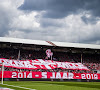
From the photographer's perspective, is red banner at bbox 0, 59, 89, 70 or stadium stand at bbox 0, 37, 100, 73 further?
stadium stand at bbox 0, 37, 100, 73

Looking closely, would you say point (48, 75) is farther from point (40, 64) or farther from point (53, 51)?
point (53, 51)

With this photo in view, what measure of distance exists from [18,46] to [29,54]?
4.31m

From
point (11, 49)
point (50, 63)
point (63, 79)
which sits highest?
point (11, 49)

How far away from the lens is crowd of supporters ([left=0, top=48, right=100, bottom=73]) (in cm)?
5964

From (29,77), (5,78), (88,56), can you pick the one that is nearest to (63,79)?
(29,77)

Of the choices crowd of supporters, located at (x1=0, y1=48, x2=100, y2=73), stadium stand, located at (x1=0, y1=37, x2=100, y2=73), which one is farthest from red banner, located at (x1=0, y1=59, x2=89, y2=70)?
crowd of supporters, located at (x1=0, y1=48, x2=100, y2=73)

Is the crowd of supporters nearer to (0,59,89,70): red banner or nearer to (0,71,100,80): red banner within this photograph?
(0,59,89,70): red banner

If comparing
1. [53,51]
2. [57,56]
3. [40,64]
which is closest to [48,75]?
[40,64]

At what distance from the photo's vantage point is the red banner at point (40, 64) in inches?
2137

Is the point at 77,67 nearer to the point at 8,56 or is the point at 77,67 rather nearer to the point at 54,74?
the point at 54,74

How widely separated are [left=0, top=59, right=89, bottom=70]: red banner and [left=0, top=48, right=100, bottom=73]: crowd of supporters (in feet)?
7.42

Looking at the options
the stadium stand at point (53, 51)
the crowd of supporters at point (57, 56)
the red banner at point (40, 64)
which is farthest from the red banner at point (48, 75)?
the red banner at point (40, 64)

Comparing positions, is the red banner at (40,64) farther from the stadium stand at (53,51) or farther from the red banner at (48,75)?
the red banner at (48,75)

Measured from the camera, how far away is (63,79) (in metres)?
49.8
